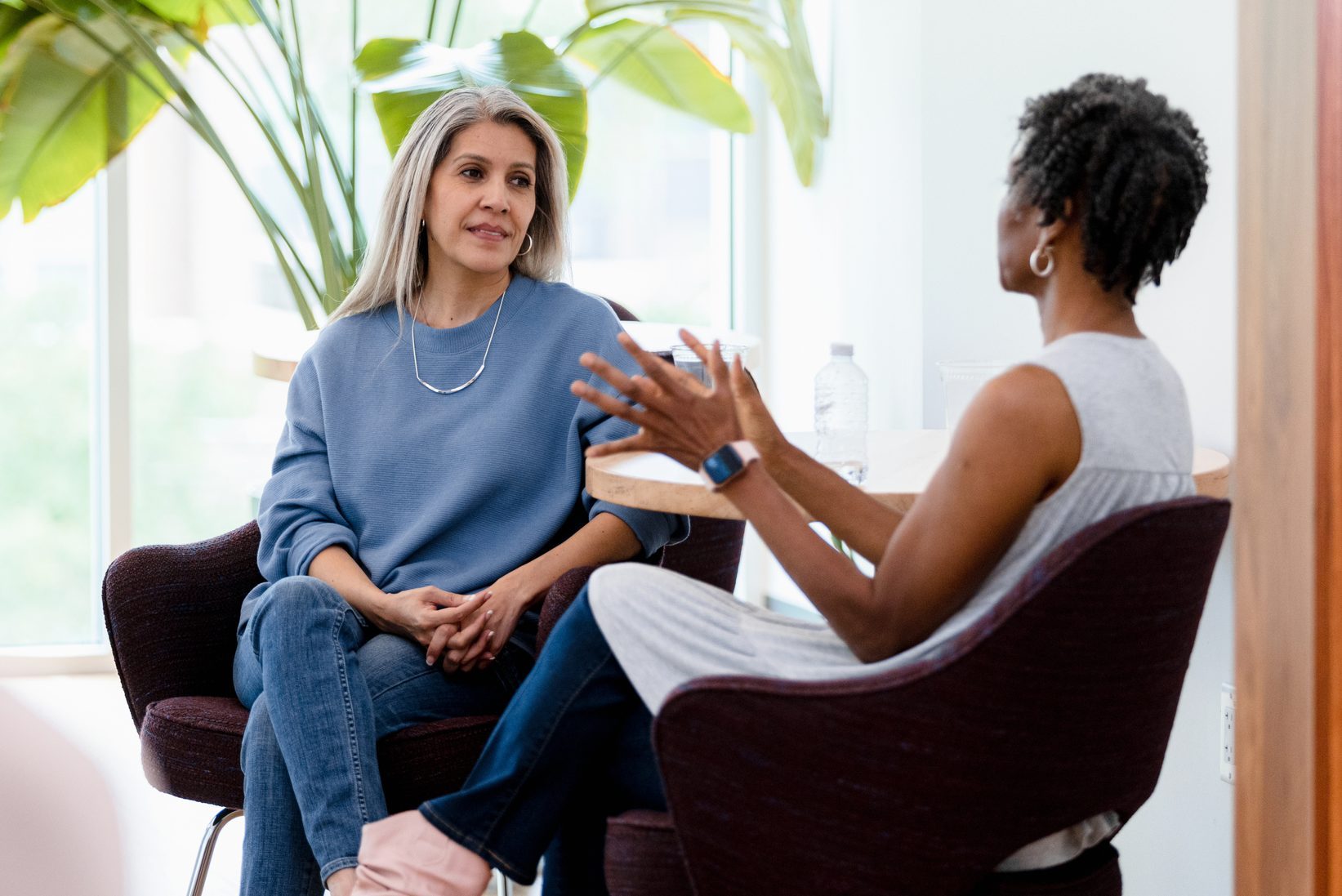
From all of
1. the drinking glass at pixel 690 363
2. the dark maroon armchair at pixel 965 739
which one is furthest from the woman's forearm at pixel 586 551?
the dark maroon armchair at pixel 965 739

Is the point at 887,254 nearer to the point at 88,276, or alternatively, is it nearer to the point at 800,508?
the point at 800,508

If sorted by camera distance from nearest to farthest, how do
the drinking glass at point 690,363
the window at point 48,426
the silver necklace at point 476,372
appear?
the drinking glass at point 690,363 → the silver necklace at point 476,372 → the window at point 48,426

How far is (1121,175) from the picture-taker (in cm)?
122

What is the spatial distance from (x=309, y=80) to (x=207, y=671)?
8.10 feet

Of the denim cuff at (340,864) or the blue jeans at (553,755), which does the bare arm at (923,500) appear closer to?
the blue jeans at (553,755)

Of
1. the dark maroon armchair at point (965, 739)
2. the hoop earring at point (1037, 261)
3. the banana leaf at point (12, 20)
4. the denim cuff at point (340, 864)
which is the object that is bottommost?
the denim cuff at point (340, 864)

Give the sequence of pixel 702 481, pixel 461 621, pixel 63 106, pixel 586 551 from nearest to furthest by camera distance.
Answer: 1. pixel 702 481
2. pixel 461 621
3. pixel 586 551
4. pixel 63 106

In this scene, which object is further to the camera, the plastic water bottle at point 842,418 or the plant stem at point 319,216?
the plant stem at point 319,216

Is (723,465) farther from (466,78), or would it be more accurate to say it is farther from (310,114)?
(310,114)

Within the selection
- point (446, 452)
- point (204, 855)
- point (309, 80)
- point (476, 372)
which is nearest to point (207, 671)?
point (204, 855)

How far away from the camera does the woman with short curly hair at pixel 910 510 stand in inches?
46.0

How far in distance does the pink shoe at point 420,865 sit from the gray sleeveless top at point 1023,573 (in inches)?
12.0

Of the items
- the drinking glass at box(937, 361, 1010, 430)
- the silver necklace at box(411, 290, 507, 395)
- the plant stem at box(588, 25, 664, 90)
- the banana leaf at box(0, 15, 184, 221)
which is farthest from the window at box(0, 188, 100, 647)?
the drinking glass at box(937, 361, 1010, 430)

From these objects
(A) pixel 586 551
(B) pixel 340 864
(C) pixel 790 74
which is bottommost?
(B) pixel 340 864
